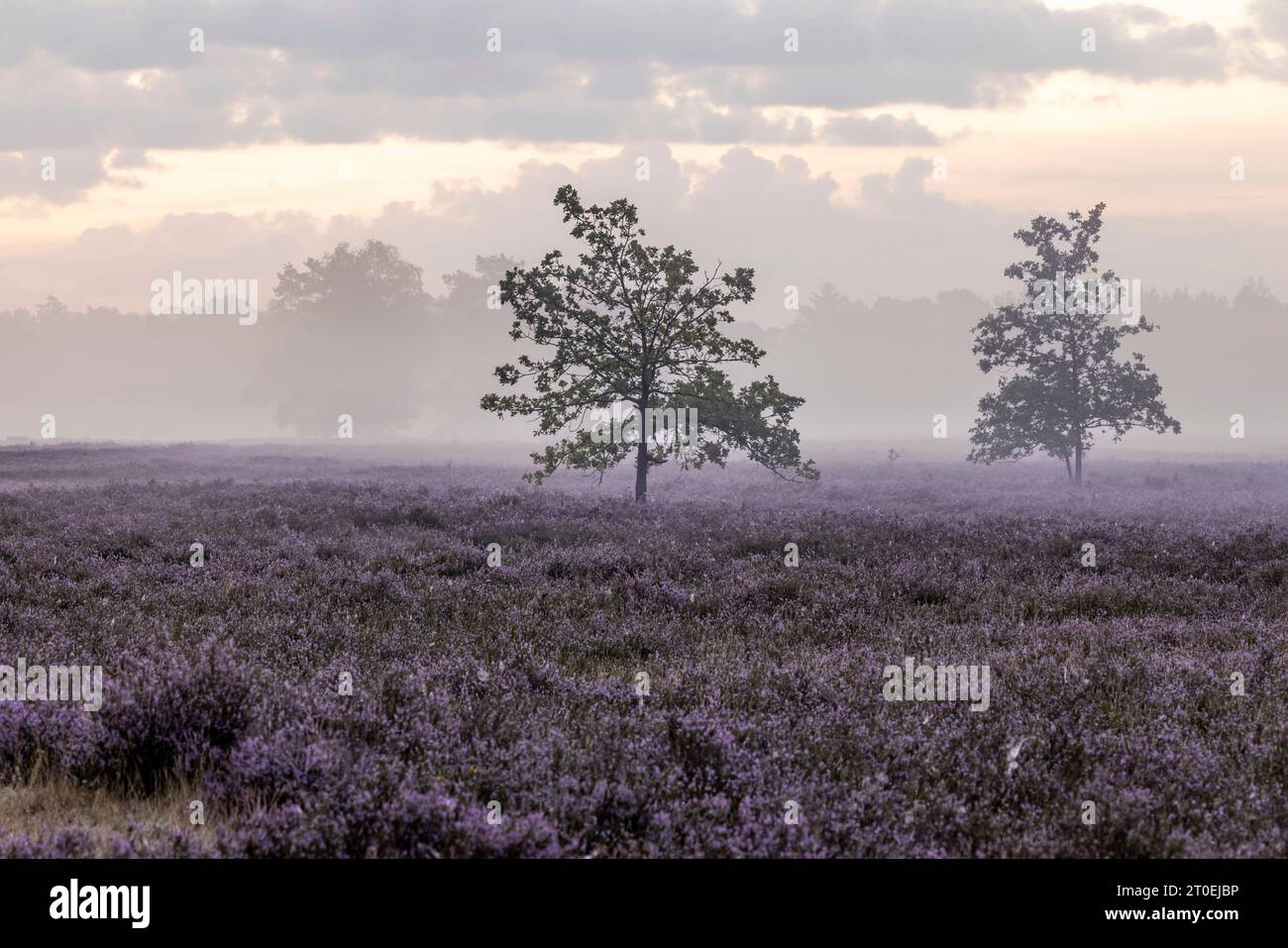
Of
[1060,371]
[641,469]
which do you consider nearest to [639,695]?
[641,469]

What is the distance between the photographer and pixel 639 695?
5.58 meters

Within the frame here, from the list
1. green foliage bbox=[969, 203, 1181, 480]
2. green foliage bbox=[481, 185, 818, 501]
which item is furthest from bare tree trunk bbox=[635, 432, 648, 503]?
green foliage bbox=[969, 203, 1181, 480]

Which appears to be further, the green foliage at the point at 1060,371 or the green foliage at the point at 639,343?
the green foliage at the point at 1060,371

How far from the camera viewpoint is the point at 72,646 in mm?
6680

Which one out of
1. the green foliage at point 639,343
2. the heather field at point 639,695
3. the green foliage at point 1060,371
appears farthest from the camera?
the green foliage at point 1060,371

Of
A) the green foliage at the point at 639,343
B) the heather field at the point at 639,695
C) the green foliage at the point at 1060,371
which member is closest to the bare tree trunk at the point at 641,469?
A: the green foliage at the point at 639,343

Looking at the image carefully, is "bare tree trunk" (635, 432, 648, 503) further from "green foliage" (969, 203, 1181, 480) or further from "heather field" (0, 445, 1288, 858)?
"green foliage" (969, 203, 1181, 480)

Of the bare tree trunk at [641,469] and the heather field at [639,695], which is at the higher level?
the bare tree trunk at [641,469]

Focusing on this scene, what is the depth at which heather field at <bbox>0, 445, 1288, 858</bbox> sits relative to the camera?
12.4 ft

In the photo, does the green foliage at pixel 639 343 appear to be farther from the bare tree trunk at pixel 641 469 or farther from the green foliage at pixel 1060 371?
the green foliage at pixel 1060 371

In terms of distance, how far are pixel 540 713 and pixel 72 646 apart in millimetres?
3776

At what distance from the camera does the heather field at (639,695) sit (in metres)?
3.78
